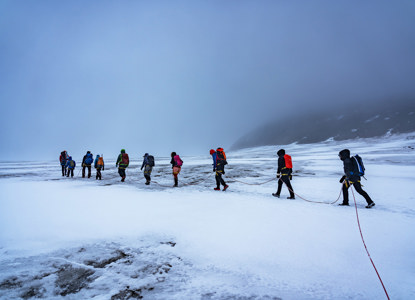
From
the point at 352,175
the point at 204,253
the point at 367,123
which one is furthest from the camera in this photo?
the point at 367,123

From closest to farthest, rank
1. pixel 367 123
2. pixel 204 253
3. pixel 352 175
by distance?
pixel 204 253 → pixel 352 175 → pixel 367 123

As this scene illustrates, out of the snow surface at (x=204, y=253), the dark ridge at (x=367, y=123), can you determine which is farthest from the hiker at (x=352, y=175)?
the dark ridge at (x=367, y=123)

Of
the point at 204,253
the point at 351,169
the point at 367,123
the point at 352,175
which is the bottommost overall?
the point at 204,253

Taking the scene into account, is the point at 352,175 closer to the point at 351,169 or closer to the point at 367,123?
the point at 351,169

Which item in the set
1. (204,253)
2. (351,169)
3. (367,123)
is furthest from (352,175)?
(367,123)

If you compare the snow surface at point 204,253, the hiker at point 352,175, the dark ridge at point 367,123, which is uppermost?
the dark ridge at point 367,123

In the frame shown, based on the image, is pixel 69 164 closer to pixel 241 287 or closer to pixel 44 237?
pixel 44 237

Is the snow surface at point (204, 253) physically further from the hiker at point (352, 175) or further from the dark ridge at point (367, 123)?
the dark ridge at point (367, 123)

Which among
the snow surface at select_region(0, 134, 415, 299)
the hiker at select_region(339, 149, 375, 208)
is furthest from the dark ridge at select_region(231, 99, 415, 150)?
the snow surface at select_region(0, 134, 415, 299)

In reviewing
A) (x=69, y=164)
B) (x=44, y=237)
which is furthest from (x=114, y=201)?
(x=69, y=164)

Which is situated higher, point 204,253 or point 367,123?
point 367,123

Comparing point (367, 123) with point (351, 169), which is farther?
point (367, 123)

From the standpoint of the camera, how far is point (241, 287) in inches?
115

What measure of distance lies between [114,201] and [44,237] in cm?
350
